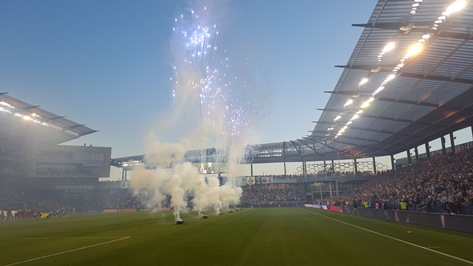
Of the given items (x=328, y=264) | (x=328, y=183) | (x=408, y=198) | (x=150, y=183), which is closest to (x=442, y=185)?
(x=408, y=198)

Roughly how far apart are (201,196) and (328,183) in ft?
200

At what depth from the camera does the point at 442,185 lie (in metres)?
36.7

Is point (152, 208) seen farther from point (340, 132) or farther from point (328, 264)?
point (328, 264)

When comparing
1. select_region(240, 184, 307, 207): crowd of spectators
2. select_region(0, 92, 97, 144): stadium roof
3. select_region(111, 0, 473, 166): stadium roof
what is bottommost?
select_region(240, 184, 307, 207): crowd of spectators

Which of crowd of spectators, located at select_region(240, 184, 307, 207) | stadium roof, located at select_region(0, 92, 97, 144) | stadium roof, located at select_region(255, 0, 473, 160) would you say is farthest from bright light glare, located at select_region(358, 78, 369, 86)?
crowd of spectators, located at select_region(240, 184, 307, 207)

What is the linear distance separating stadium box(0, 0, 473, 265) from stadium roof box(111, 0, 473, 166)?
0.43 ft

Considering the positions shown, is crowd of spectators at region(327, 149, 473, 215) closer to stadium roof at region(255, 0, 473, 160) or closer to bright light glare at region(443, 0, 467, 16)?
stadium roof at region(255, 0, 473, 160)

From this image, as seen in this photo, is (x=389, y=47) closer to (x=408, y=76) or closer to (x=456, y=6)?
(x=408, y=76)

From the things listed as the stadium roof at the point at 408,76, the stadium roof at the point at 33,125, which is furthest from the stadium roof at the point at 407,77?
the stadium roof at the point at 33,125

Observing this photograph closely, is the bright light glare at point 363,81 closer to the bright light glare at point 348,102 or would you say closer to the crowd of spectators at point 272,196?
the bright light glare at point 348,102

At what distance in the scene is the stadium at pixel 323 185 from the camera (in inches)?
527

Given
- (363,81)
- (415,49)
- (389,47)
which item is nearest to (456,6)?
(415,49)

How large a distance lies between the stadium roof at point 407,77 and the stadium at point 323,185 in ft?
0.43

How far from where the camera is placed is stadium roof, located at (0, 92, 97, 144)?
58028 millimetres
